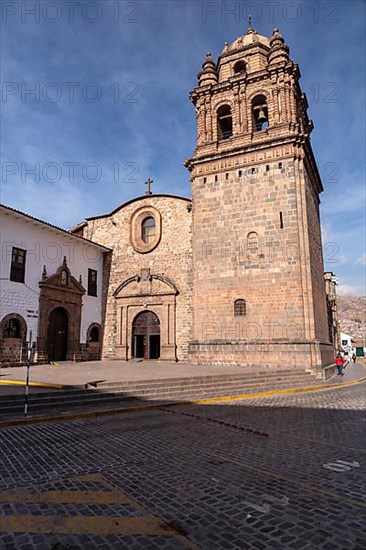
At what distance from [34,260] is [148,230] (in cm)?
753

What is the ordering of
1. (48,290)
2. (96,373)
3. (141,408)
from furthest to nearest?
1. (48,290)
2. (96,373)
3. (141,408)

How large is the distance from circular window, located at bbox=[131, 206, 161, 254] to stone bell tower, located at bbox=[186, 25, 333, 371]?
3299 millimetres

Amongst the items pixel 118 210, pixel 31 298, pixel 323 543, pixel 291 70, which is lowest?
pixel 323 543

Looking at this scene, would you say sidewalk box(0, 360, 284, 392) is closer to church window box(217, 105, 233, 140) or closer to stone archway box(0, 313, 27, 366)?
stone archway box(0, 313, 27, 366)

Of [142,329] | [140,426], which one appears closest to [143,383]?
[140,426]

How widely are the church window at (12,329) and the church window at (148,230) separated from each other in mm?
9381

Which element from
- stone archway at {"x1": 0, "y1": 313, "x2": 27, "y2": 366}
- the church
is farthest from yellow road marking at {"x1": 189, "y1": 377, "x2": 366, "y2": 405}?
stone archway at {"x1": 0, "y1": 313, "x2": 27, "y2": 366}

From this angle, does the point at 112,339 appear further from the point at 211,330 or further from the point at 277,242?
the point at 277,242

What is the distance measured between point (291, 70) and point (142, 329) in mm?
16726

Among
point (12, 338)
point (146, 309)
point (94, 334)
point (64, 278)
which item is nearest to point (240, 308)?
point (146, 309)

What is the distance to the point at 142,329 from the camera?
2320cm

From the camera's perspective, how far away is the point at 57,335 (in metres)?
21.2

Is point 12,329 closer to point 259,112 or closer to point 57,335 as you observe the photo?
point 57,335

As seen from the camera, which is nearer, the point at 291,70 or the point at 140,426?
the point at 140,426
